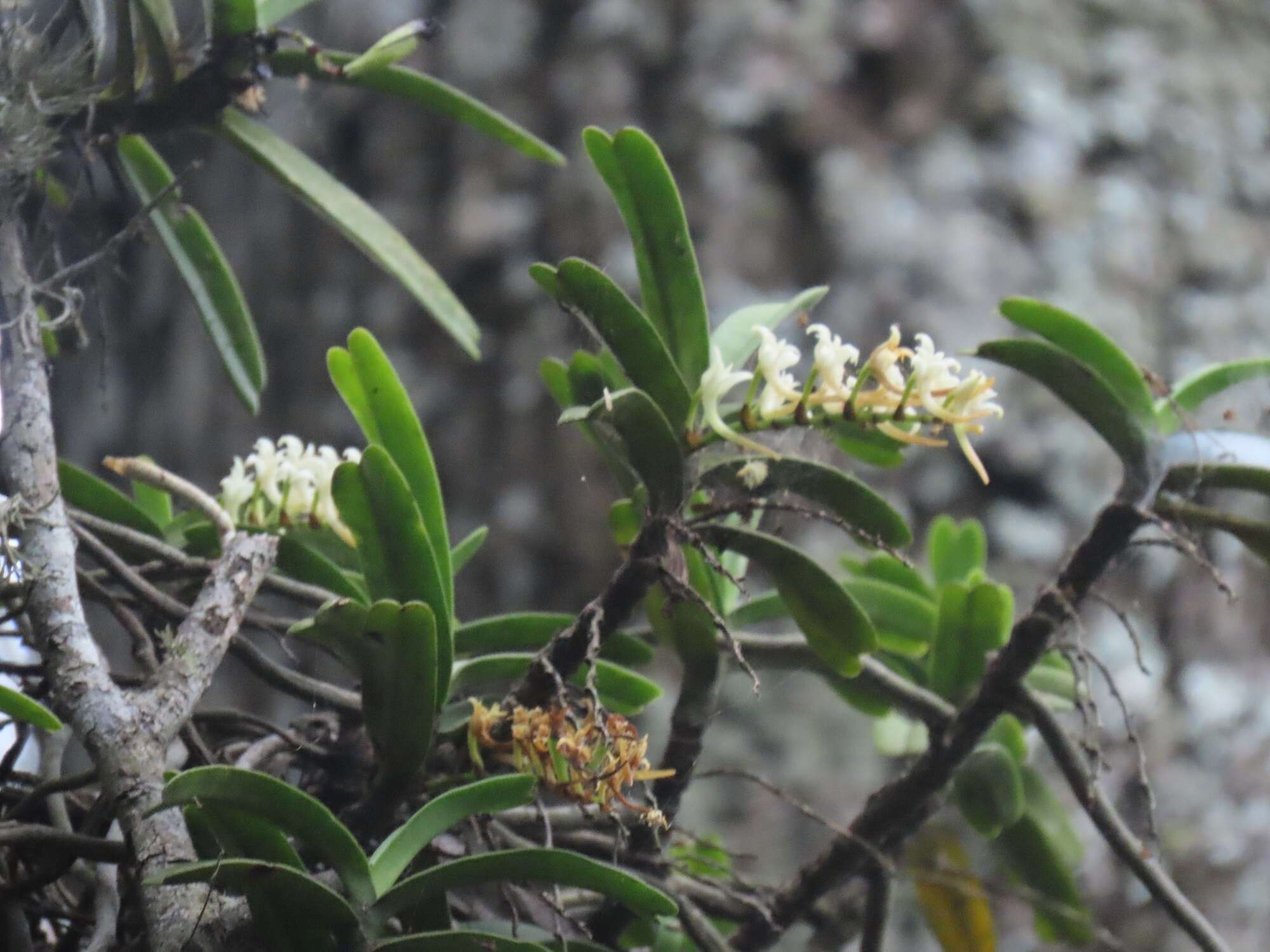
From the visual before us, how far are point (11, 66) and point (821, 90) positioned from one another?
135cm

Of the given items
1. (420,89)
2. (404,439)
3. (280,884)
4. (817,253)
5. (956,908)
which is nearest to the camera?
(280,884)

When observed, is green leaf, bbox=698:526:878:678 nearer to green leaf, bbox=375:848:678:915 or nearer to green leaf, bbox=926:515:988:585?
green leaf, bbox=375:848:678:915

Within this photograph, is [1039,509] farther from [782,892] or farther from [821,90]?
[782,892]


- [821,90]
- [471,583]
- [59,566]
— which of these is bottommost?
[471,583]

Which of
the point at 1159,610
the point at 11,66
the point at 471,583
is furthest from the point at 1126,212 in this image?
the point at 11,66

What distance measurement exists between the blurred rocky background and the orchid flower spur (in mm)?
1028

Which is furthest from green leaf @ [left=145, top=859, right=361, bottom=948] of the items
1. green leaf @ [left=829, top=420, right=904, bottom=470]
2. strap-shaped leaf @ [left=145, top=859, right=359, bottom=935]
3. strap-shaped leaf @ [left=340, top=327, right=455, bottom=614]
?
green leaf @ [left=829, top=420, right=904, bottom=470]

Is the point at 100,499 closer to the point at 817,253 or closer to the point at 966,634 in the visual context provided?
the point at 966,634

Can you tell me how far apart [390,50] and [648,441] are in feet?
0.84

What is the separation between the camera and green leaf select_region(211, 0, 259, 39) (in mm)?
505

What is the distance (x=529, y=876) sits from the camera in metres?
0.39

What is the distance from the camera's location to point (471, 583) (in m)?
1.57

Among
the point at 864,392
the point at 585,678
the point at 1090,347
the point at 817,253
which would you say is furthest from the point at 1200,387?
the point at 817,253

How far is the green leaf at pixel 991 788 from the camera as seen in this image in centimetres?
57
